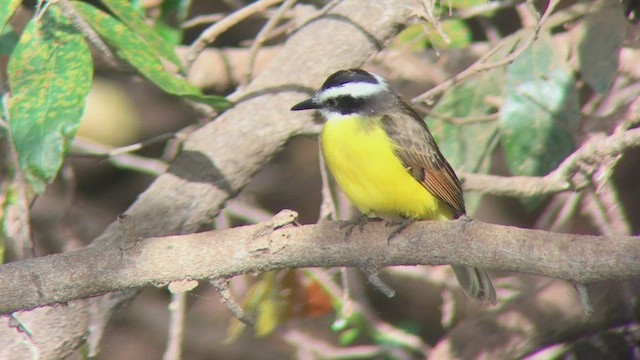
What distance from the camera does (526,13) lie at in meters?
4.94

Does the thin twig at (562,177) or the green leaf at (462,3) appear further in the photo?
the green leaf at (462,3)

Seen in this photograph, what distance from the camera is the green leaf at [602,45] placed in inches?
162

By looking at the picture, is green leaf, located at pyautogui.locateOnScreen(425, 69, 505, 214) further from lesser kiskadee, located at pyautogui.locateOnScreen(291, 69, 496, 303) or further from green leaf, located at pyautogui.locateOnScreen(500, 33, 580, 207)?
lesser kiskadee, located at pyautogui.locateOnScreen(291, 69, 496, 303)

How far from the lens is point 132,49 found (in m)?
3.23

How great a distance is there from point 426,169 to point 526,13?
154cm

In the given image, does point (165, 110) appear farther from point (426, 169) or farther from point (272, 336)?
point (426, 169)

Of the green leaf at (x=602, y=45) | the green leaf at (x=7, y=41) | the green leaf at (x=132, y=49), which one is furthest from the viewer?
the green leaf at (x=602, y=45)

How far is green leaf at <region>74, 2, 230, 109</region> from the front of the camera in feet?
10.5

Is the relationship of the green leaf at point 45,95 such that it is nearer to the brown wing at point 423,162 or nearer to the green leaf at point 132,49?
the green leaf at point 132,49

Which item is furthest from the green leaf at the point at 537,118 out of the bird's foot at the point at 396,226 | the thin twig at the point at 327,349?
the thin twig at the point at 327,349

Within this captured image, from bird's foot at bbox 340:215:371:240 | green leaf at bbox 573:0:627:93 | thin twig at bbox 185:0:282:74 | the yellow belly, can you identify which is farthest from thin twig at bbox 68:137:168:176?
green leaf at bbox 573:0:627:93

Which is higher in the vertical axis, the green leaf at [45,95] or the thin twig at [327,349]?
the green leaf at [45,95]

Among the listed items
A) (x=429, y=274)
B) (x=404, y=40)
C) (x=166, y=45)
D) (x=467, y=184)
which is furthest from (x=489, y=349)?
(x=166, y=45)

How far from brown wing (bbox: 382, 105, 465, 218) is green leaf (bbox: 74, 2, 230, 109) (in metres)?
0.94
